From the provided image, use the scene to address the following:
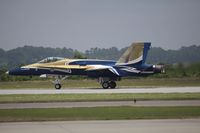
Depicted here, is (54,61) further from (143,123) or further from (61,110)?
(143,123)

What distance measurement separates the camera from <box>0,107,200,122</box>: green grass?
20.0 m

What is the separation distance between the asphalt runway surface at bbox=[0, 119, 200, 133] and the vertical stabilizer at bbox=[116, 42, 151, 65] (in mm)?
29121

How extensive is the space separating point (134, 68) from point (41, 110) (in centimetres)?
2440

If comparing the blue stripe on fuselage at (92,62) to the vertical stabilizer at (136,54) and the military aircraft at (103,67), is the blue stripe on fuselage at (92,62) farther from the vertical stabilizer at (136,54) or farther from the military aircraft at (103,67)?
the vertical stabilizer at (136,54)

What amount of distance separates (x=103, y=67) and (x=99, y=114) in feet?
83.8

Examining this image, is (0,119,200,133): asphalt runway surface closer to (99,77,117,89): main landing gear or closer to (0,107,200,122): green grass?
(0,107,200,122): green grass

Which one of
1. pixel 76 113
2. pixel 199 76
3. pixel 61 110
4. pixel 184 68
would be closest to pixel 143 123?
pixel 76 113

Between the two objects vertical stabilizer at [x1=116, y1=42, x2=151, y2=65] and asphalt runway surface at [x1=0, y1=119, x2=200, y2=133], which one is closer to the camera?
asphalt runway surface at [x1=0, y1=119, x2=200, y2=133]

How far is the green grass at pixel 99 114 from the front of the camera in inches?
786

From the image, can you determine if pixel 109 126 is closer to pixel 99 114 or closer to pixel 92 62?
pixel 99 114

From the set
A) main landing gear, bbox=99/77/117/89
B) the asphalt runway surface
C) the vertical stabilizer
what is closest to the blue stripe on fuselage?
the vertical stabilizer

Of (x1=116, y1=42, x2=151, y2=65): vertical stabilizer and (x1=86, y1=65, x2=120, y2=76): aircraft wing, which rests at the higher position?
(x1=116, y1=42, x2=151, y2=65): vertical stabilizer

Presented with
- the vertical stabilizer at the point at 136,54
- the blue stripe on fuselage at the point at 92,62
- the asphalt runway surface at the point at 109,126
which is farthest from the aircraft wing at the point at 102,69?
the asphalt runway surface at the point at 109,126

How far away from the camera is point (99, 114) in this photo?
842 inches
